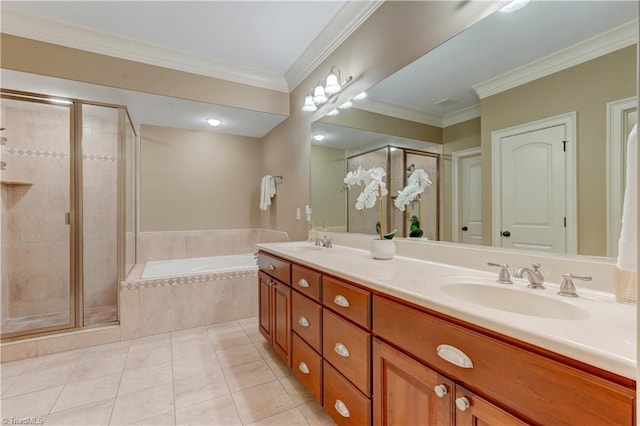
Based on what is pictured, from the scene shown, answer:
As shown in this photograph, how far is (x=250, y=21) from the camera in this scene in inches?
84.7

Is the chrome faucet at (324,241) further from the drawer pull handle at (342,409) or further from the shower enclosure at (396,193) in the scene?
the drawer pull handle at (342,409)

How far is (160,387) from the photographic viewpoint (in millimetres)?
1787

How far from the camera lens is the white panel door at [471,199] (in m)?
1.35

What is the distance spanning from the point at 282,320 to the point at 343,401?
0.73 m

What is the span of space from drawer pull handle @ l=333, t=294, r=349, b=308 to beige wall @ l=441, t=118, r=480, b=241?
2.18ft

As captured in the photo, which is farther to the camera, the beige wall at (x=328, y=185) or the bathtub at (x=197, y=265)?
the bathtub at (x=197, y=265)

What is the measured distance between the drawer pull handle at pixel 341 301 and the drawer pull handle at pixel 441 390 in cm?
48

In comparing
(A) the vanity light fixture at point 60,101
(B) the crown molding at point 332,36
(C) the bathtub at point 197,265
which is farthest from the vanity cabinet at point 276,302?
(A) the vanity light fixture at point 60,101

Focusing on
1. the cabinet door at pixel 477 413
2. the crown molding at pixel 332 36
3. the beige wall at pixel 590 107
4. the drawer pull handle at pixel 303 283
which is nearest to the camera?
the cabinet door at pixel 477 413

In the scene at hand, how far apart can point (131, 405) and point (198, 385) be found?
0.36 m

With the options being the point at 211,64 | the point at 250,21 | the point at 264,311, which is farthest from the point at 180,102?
the point at 264,311

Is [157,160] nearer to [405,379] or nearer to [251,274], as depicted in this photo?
[251,274]

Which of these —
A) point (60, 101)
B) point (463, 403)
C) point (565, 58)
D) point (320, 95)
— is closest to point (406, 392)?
point (463, 403)

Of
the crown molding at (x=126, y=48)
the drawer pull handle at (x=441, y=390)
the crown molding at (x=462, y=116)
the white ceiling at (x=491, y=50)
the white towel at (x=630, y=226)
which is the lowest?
the drawer pull handle at (x=441, y=390)
